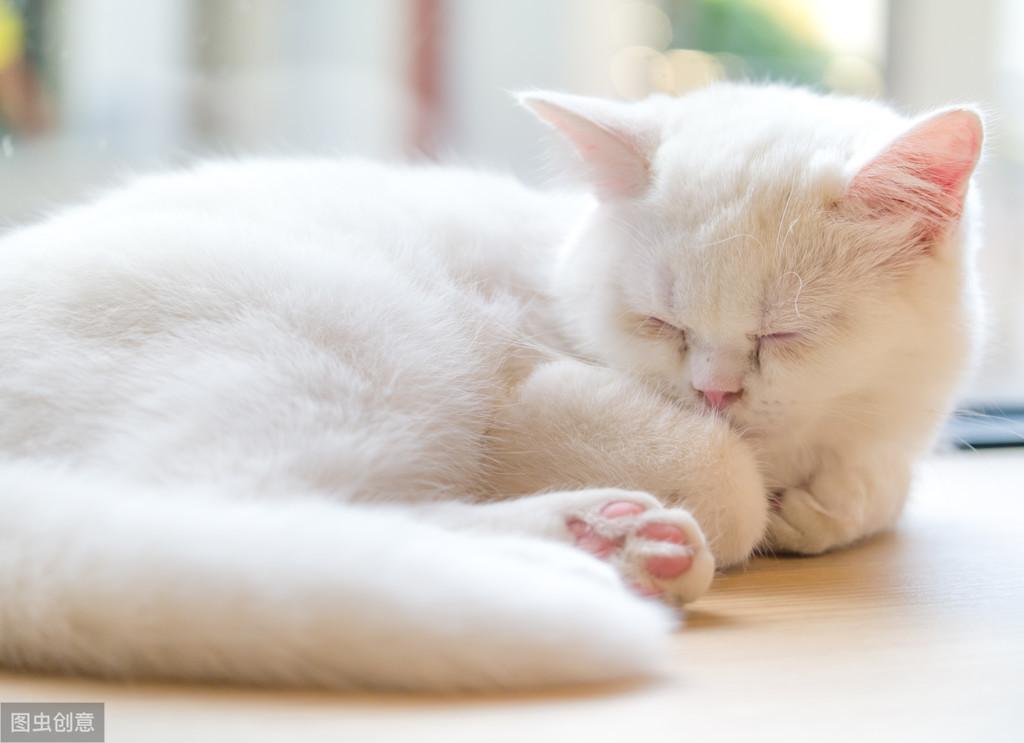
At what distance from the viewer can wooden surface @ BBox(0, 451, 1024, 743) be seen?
857 mm

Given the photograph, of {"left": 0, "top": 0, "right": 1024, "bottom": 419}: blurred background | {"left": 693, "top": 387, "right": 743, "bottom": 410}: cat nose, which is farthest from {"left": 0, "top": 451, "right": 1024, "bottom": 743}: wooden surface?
{"left": 0, "top": 0, "right": 1024, "bottom": 419}: blurred background

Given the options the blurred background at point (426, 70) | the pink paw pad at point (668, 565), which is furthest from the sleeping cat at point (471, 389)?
the blurred background at point (426, 70)

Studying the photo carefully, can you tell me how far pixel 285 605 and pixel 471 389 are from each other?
0.57m

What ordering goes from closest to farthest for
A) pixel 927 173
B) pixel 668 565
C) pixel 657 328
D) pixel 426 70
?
pixel 668 565, pixel 927 173, pixel 657 328, pixel 426 70

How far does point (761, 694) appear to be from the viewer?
95 centimetres

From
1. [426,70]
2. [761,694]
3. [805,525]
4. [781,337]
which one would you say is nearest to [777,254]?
[781,337]

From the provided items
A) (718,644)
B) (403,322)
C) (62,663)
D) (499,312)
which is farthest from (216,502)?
(499,312)

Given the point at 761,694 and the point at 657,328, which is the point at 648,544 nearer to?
the point at 761,694

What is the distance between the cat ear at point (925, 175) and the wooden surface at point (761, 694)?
0.45 m

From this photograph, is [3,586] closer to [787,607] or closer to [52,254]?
[52,254]

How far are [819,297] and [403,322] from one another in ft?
1.64

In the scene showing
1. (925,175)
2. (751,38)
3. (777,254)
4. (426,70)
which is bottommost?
(777,254)

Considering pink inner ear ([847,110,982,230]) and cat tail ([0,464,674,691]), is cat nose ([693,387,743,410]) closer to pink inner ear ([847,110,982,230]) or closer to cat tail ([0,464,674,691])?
pink inner ear ([847,110,982,230])

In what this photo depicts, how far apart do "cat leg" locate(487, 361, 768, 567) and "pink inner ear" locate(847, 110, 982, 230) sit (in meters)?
0.34
